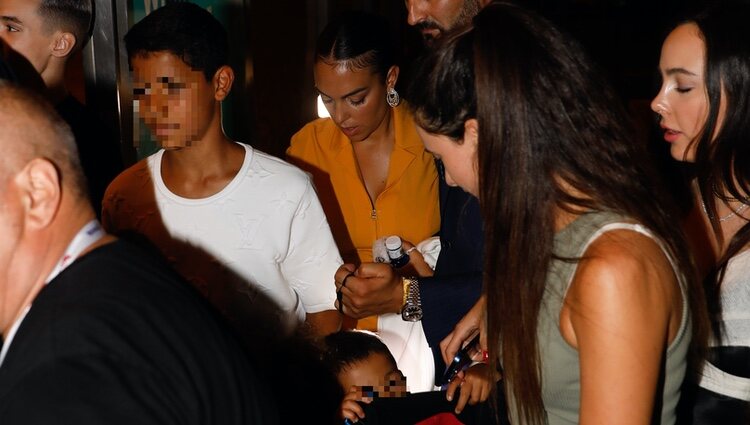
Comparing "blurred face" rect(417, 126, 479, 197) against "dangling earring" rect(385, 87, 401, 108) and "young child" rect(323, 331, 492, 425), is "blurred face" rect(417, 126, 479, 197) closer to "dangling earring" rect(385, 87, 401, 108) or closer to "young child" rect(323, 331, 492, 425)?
"young child" rect(323, 331, 492, 425)

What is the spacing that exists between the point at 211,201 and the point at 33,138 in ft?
3.57

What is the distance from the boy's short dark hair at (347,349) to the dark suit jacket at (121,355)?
4.07 ft

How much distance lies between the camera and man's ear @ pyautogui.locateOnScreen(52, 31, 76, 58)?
8.77 ft

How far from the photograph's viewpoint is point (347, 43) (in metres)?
2.66

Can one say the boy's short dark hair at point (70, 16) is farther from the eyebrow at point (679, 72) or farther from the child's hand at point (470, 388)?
the eyebrow at point (679, 72)

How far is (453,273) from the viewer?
94.2 inches

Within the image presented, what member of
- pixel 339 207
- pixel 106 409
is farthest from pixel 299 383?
pixel 106 409

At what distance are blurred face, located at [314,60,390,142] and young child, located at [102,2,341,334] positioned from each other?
0.44m

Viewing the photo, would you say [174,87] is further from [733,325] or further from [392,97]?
[733,325]

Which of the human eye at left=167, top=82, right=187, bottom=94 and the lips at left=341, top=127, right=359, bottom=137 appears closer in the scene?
the human eye at left=167, top=82, right=187, bottom=94

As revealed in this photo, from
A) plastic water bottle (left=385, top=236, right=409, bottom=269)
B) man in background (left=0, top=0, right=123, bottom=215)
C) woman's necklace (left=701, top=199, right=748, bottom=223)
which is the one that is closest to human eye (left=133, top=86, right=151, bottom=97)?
man in background (left=0, top=0, right=123, bottom=215)

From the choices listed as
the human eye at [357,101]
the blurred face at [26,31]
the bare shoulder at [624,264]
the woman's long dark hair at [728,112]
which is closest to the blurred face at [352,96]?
the human eye at [357,101]

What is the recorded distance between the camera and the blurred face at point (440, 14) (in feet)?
8.53

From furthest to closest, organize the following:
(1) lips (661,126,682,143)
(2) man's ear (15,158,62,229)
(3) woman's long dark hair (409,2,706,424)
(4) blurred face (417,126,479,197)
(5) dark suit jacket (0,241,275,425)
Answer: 1. (1) lips (661,126,682,143)
2. (4) blurred face (417,126,479,197)
3. (3) woman's long dark hair (409,2,706,424)
4. (2) man's ear (15,158,62,229)
5. (5) dark suit jacket (0,241,275,425)
